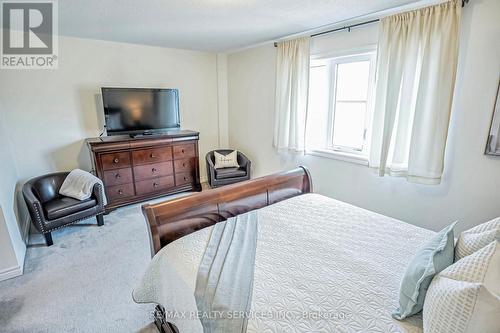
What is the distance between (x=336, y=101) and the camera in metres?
3.23

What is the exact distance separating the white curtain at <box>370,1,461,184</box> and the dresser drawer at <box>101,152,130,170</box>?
3163 mm

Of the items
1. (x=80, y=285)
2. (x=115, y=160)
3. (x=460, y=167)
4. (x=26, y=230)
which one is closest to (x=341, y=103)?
(x=460, y=167)

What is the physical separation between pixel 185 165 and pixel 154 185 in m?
0.58

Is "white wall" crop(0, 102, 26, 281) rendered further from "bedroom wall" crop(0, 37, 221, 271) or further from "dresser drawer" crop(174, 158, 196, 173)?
"dresser drawer" crop(174, 158, 196, 173)

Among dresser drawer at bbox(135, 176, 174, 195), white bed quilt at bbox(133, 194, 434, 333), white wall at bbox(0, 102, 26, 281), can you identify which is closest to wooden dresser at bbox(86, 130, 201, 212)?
dresser drawer at bbox(135, 176, 174, 195)

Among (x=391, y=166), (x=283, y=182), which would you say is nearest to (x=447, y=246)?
(x=283, y=182)

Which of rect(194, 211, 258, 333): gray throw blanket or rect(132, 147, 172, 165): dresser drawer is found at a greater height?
rect(132, 147, 172, 165): dresser drawer

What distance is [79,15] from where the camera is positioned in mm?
2475

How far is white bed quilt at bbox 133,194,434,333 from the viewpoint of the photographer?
1047 millimetres

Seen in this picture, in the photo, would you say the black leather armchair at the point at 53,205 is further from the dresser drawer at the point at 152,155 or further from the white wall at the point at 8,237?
the dresser drawer at the point at 152,155

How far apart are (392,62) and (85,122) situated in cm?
397

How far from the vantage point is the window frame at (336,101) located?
9.09 feet

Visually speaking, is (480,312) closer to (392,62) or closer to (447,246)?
(447,246)

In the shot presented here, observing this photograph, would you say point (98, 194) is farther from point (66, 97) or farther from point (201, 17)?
point (201, 17)
